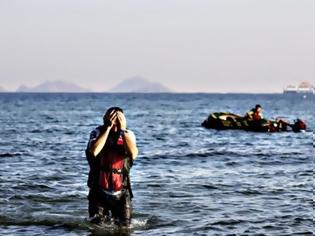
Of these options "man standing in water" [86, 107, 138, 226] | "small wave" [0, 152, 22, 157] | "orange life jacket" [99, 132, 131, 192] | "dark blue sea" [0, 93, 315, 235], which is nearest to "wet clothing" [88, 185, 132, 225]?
"man standing in water" [86, 107, 138, 226]

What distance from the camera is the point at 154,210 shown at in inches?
593

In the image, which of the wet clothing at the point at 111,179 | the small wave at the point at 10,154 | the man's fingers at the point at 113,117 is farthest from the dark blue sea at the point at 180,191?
the man's fingers at the point at 113,117

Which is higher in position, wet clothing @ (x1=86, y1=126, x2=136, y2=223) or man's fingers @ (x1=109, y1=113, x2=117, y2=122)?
man's fingers @ (x1=109, y1=113, x2=117, y2=122)

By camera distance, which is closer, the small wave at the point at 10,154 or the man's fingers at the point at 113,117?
the man's fingers at the point at 113,117

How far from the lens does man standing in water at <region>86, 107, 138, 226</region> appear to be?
1026 centimetres

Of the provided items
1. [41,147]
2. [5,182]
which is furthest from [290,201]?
[41,147]

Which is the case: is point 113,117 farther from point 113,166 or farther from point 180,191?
point 180,191

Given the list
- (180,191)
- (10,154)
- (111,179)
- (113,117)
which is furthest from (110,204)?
(10,154)

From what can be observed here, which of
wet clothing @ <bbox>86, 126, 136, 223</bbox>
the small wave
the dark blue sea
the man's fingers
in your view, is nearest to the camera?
the man's fingers

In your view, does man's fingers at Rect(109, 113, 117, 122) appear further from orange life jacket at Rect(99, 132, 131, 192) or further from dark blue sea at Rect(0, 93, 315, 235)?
dark blue sea at Rect(0, 93, 315, 235)

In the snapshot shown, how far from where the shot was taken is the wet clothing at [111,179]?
34.4 ft

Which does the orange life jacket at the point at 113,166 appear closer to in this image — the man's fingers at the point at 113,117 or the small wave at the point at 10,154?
the man's fingers at the point at 113,117

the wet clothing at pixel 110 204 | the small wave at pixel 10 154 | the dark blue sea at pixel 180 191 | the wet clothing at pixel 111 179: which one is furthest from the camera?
the small wave at pixel 10 154

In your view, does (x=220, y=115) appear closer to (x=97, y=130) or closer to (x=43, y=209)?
(x=43, y=209)
